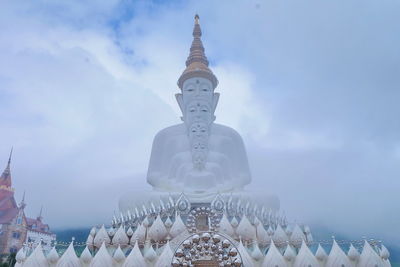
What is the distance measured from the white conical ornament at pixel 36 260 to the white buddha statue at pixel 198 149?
17.0ft

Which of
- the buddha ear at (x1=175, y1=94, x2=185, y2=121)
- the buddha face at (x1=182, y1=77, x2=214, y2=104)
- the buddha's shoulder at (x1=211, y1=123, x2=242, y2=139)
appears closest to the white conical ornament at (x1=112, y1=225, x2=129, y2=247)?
the buddha face at (x1=182, y1=77, x2=214, y2=104)

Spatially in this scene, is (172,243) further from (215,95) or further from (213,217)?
(215,95)

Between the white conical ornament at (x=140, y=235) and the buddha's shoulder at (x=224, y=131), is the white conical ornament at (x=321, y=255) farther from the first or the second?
the buddha's shoulder at (x=224, y=131)

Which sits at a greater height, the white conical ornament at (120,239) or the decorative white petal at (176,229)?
the decorative white petal at (176,229)

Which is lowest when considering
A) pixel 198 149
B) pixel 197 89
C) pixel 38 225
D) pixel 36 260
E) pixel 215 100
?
pixel 36 260

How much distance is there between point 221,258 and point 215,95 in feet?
28.7

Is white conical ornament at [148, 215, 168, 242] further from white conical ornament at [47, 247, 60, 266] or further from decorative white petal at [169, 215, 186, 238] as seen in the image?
white conical ornament at [47, 247, 60, 266]

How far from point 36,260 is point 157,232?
2.77m

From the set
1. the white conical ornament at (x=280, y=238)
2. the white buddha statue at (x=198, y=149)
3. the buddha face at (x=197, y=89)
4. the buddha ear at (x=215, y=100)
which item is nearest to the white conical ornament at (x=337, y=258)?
the white conical ornament at (x=280, y=238)

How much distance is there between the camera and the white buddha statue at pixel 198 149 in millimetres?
12180

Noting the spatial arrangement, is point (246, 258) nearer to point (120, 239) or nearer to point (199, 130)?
point (120, 239)

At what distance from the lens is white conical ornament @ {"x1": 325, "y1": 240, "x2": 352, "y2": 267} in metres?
6.94

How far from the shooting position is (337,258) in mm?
6977

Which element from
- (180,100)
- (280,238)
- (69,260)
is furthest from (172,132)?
(69,260)
